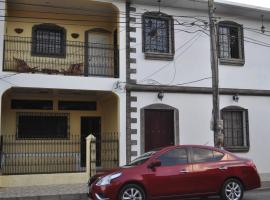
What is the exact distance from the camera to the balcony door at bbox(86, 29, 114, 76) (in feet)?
57.9

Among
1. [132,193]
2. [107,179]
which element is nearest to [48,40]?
[107,179]

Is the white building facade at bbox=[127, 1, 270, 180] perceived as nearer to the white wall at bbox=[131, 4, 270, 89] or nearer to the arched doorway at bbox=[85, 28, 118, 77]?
the white wall at bbox=[131, 4, 270, 89]

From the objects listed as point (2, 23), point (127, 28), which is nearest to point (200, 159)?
point (127, 28)

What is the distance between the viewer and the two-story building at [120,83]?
16656mm

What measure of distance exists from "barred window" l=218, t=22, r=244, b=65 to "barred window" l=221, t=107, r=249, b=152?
2105 millimetres

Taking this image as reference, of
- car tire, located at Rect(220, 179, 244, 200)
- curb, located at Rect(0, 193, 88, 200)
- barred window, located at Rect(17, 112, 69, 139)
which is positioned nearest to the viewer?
car tire, located at Rect(220, 179, 244, 200)

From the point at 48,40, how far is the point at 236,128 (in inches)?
342

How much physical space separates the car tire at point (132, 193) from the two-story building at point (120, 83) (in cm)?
552

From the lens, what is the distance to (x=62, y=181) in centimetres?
1555

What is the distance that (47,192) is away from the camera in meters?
13.6

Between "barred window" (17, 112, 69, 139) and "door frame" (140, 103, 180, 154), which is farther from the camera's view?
"barred window" (17, 112, 69, 139)

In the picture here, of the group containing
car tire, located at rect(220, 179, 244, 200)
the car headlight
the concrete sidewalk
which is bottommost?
the concrete sidewalk

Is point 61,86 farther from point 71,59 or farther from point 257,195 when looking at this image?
point 257,195

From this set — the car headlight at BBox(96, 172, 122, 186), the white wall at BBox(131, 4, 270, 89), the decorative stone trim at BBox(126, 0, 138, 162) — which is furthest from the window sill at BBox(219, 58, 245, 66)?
the car headlight at BBox(96, 172, 122, 186)
